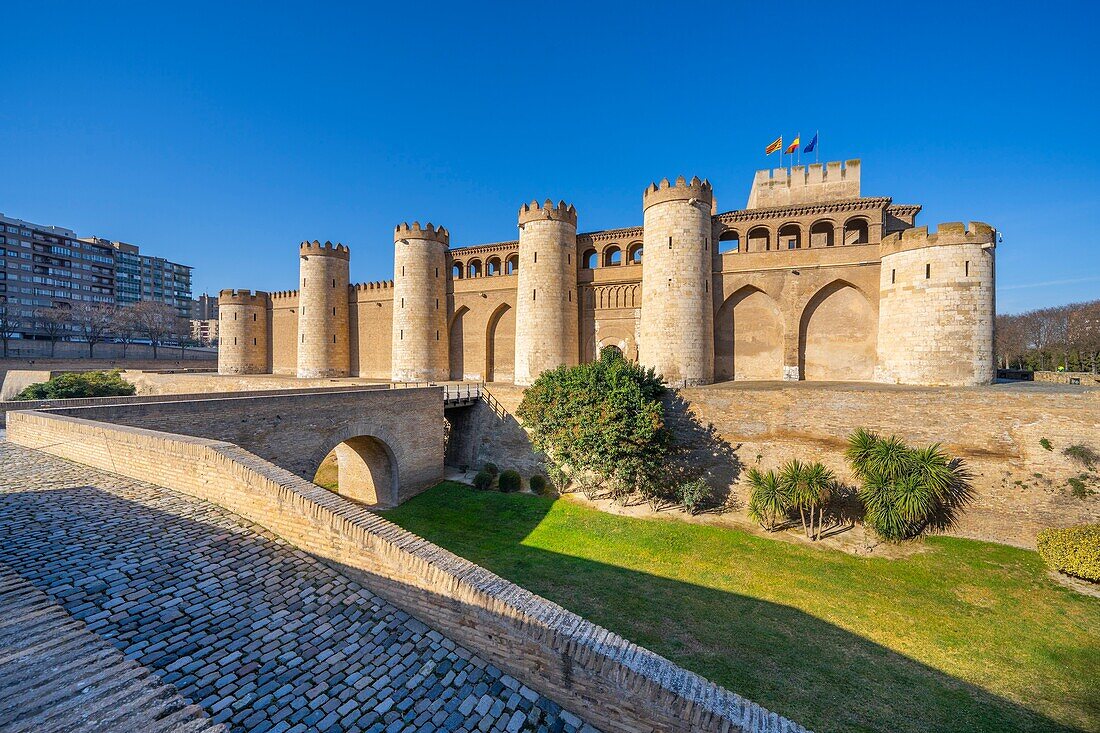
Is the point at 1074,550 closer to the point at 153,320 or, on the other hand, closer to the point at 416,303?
the point at 416,303

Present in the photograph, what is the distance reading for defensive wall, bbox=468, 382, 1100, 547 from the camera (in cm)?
1266

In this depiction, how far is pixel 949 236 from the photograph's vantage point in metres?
16.8

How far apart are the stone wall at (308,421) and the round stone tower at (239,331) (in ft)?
77.5

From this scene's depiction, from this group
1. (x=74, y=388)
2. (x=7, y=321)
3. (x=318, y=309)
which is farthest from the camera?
(x=7, y=321)

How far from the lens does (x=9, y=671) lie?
3053mm

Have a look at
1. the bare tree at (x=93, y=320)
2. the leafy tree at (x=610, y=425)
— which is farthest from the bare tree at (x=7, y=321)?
the leafy tree at (x=610, y=425)

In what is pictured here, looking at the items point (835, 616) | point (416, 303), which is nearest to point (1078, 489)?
point (835, 616)

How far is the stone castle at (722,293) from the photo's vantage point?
1727 cm

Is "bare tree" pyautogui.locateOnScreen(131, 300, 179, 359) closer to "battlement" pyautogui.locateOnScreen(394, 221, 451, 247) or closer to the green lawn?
"battlement" pyautogui.locateOnScreen(394, 221, 451, 247)

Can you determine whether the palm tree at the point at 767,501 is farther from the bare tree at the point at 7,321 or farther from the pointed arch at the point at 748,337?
the bare tree at the point at 7,321

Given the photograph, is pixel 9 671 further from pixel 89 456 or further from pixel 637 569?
pixel 637 569

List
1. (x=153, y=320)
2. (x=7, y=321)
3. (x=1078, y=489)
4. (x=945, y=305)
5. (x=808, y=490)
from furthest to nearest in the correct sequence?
(x=153, y=320), (x=7, y=321), (x=945, y=305), (x=808, y=490), (x=1078, y=489)

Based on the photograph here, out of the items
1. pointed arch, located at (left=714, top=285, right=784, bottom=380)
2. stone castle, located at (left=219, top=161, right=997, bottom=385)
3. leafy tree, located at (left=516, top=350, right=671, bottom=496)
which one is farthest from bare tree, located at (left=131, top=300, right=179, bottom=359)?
pointed arch, located at (left=714, top=285, right=784, bottom=380)

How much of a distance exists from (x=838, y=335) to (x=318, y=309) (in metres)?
30.5
